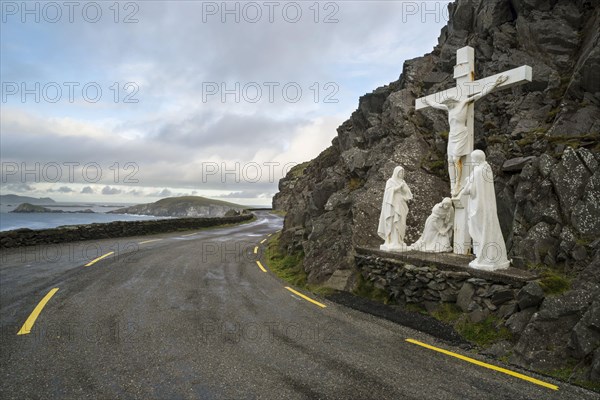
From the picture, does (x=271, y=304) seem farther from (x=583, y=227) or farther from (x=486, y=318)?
(x=583, y=227)

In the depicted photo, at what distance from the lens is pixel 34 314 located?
7461mm

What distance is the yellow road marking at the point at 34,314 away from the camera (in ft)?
21.6

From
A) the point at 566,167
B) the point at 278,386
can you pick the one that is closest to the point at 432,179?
the point at 566,167

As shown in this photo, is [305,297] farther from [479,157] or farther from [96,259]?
[96,259]

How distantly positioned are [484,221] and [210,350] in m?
6.12

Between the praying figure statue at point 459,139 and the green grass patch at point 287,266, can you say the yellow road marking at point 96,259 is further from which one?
the praying figure statue at point 459,139

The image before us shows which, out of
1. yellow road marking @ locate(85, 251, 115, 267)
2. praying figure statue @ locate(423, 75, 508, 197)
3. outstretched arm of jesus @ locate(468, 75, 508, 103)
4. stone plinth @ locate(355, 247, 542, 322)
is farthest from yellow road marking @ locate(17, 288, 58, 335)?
outstretched arm of jesus @ locate(468, 75, 508, 103)

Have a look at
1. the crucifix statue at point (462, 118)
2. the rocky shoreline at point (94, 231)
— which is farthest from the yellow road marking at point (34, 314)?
the rocky shoreline at point (94, 231)

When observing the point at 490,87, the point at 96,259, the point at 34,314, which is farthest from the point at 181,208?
the point at 490,87

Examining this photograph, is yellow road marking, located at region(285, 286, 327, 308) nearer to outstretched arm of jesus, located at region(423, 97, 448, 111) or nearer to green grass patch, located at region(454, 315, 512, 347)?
green grass patch, located at region(454, 315, 512, 347)

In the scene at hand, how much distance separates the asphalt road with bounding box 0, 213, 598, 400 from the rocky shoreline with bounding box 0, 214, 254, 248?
25.7 feet

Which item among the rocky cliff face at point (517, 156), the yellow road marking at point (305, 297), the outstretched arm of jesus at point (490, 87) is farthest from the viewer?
the outstretched arm of jesus at point (490, 87)

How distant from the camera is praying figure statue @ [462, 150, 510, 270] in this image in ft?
25.1

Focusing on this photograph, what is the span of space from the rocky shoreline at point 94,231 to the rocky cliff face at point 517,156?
11167 millimetres
